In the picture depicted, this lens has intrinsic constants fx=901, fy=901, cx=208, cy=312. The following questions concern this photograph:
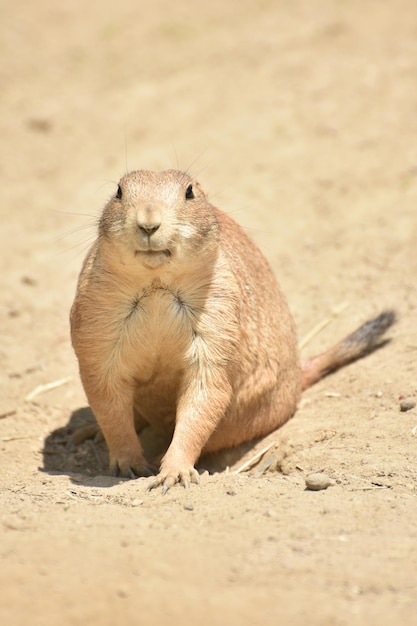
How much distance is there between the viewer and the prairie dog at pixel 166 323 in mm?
5125

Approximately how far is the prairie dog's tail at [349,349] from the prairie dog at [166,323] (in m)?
1.22

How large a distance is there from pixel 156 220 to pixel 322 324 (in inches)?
139

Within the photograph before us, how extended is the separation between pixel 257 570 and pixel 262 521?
626 millimetres

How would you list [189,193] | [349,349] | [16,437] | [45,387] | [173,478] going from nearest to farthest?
1. [173,478]
2. [189,193]
3. [16,437]
4. [349,349]
5. [45,387]

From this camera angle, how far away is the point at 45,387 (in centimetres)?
747

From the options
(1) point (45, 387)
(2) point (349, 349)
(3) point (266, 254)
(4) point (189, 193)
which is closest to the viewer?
(4) point (189, 193)

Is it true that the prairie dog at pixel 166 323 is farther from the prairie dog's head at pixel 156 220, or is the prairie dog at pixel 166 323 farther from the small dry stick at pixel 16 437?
the small dry stick at pixel 16 437

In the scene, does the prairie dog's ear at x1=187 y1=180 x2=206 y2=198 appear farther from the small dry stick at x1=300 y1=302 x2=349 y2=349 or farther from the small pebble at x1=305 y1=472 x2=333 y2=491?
the small dry stick at x1=300 y1=302 x2=349 y2=349

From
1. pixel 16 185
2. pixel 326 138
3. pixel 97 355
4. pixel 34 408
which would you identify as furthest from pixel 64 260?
pixel 97 355

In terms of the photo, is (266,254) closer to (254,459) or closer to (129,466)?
(254,459)

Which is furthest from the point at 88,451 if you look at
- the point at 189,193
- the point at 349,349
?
the point at 189,193

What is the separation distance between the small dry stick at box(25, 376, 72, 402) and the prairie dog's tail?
2010 mm

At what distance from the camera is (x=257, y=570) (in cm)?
387

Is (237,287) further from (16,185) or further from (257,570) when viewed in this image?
(16,185)
